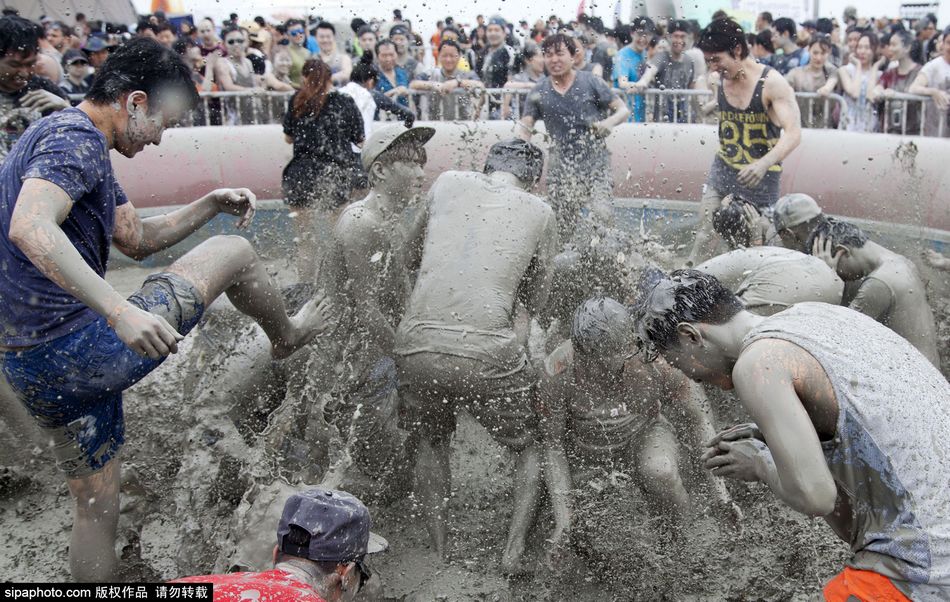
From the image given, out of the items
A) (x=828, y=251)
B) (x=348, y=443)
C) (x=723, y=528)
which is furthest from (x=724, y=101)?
(x=348, y=443)

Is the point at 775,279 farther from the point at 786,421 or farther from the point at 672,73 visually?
the point at 672,73

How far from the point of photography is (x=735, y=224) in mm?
5219

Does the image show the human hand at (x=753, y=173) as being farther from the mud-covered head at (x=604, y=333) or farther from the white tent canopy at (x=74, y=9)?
the white tent canopy at (x=74, y=9)

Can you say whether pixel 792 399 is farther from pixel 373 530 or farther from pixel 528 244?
pixel 373 530

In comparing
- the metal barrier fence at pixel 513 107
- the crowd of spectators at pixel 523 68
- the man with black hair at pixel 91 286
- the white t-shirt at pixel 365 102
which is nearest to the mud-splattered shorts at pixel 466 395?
the man with black hair at pixel 91 286

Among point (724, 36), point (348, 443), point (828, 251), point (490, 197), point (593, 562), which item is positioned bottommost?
point (593, 562)

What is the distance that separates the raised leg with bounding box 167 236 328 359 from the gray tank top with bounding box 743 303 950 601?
182cm

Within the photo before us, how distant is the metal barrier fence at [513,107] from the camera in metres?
8.07

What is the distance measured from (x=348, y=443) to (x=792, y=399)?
7.16 feet

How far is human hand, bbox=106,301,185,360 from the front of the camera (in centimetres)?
258

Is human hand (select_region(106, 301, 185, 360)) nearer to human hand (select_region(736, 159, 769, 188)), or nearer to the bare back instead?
the bare back

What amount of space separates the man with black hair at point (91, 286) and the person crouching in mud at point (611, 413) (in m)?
1.24

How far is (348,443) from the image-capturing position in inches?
152

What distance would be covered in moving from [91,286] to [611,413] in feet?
6.74
